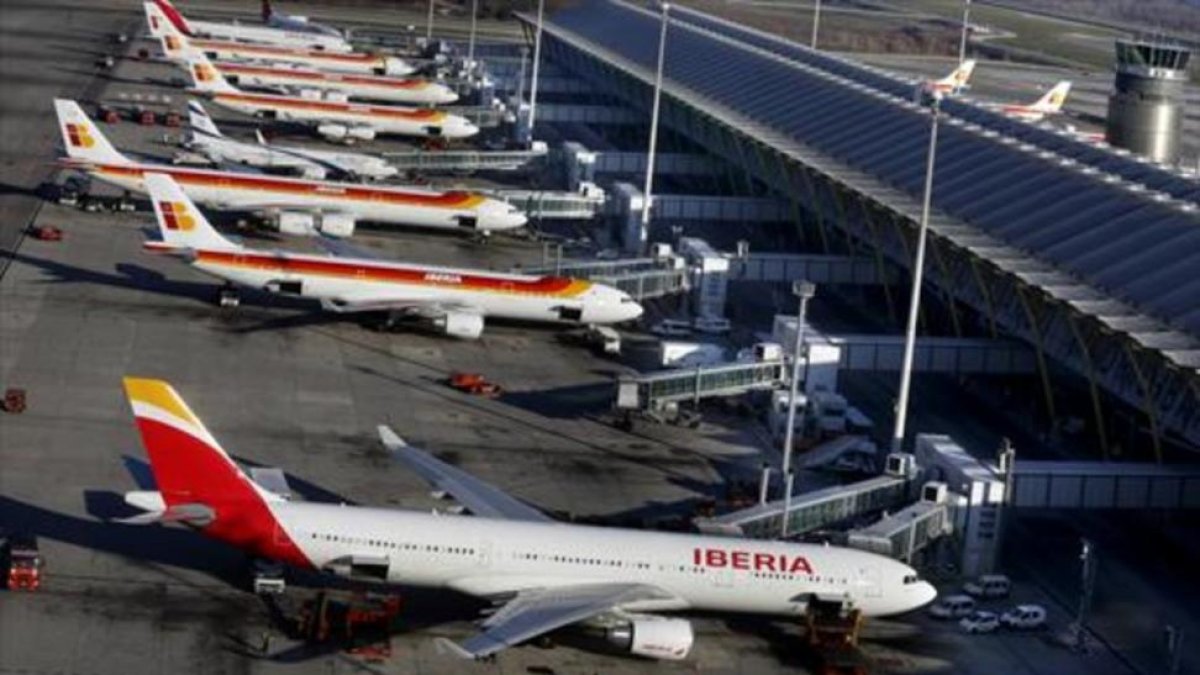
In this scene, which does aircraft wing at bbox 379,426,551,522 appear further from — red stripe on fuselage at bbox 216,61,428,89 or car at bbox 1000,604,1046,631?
red stripe on fuselage at bbox 216,61,428,89

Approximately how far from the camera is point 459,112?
17538cm

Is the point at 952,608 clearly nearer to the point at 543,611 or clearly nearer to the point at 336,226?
the point at 543,611

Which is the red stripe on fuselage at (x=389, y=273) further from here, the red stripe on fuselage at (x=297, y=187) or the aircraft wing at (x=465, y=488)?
the aircraft wing at (x=465, y=488)

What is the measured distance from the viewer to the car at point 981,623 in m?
64.9

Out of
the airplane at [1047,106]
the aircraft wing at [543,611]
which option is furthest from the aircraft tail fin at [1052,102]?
the aircraft wing at [543,611]

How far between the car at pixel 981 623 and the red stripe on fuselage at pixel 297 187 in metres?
61.0

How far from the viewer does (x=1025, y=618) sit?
6544 centimetres

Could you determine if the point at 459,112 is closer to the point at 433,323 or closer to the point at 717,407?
the point at 433,323

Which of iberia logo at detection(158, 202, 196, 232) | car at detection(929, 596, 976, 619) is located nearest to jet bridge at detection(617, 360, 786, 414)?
iberia logo at detection(158, 202, 196, 232)

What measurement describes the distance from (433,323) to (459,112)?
78.1m

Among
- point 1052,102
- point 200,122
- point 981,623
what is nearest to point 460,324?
point 981,623

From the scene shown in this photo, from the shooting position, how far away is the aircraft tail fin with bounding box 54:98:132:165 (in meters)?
114

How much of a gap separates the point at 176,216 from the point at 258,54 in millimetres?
99558

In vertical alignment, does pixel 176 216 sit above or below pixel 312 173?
above
